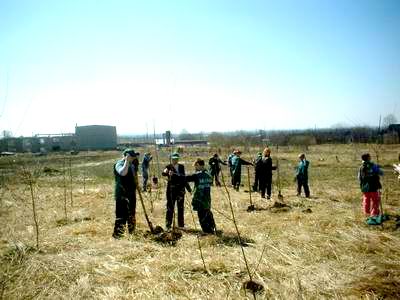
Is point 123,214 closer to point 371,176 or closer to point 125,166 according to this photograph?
point 125,166

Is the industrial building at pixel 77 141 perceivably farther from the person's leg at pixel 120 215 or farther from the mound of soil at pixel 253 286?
the mound of soil at pixel 253 286

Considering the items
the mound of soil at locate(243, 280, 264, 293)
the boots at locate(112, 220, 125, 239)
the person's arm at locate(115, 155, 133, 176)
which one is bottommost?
the mound of soil at locate(243, 280, 264, 293)

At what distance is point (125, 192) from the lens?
654 centimetres

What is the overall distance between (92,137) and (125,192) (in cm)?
5739

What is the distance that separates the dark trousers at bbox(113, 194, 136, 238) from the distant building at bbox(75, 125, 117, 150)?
186 feet

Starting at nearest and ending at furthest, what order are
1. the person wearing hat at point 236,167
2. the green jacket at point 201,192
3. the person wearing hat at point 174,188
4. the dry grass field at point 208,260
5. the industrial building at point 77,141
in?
the dry grass field at point 208,260 < the green jacket at point 201,192 < the person wearing hat at point 174,188 < the person wearing hat at point 236,167 < the industrial building at point 77,141

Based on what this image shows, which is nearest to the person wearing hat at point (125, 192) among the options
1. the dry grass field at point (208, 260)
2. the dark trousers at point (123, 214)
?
the dark trousers at point (123, 214)

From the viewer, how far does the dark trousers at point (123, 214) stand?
6566 mm

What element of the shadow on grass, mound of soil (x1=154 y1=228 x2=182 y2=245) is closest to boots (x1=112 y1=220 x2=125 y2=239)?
mound of soil (x1=154 y1=228 x2=182 y2=245)

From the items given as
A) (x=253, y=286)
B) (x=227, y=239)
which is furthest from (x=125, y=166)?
(x=253, y=286)

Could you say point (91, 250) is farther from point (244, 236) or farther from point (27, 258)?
point (244, 236)

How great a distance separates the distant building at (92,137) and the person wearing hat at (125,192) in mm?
56718

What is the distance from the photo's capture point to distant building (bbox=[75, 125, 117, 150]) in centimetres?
6078

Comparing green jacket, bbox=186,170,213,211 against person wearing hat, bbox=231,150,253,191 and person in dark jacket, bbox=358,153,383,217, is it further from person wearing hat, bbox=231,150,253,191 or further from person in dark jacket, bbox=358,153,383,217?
person wearing hat, bbox=231,150,253,191
